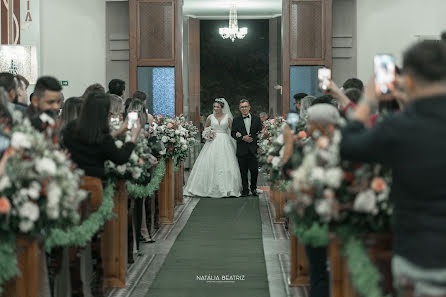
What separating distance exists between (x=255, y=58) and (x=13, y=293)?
2164 centimetres

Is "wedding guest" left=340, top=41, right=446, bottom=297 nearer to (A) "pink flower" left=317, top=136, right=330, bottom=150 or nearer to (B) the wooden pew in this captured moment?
(A) "pink flower" left=317, top=136, right=330, bottom=150

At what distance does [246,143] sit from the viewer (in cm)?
1452

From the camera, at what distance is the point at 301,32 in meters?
14.1

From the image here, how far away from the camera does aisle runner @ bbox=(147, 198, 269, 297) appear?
6758 millimetres

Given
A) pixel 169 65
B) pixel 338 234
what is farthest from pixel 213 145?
pixel 338 234

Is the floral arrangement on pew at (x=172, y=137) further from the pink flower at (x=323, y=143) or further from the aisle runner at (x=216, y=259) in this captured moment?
the pink flower at (x=323, y=143)

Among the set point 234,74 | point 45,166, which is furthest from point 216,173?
point 234,74

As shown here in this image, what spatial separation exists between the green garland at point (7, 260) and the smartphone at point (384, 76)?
2.04 meters

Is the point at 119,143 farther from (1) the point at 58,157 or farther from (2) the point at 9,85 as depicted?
(1) the point at 58,157

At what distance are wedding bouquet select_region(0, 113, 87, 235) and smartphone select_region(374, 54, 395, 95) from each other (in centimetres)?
174

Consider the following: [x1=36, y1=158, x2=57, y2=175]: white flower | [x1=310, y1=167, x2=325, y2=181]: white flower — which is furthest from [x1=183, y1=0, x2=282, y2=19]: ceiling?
[x1=310, y1=167, x2=325, y2=181]: white flower

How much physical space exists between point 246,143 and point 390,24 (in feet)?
11.4

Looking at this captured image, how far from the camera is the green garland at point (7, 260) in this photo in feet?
12.9

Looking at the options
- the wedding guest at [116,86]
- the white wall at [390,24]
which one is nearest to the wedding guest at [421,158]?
the wedding guest at [116,86]
